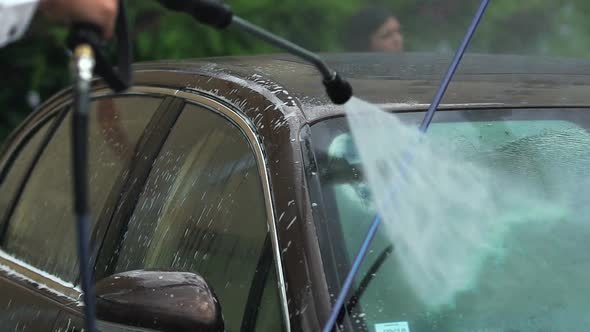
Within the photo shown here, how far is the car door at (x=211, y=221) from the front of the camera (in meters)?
2.35

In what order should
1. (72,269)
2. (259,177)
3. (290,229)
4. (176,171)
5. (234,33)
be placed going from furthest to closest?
1. (234,33)
2. (72,269)
3. (176,171)
4. (259,177)
5. (290,229)

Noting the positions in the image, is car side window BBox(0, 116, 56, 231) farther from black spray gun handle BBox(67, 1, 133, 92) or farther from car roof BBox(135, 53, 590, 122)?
black spray gun handle BBox(67, 1, 133, 92)

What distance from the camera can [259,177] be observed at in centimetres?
246

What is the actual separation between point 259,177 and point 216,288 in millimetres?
285

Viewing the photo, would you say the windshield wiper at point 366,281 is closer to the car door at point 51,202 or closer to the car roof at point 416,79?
the car roof at point 416,79

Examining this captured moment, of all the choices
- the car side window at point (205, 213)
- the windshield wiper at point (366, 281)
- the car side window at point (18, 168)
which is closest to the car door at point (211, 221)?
the car side window at point (205, 213)

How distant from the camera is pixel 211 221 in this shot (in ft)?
8.59

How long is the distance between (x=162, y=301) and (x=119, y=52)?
1.94ft

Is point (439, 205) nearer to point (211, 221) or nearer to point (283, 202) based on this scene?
point (283, 202)

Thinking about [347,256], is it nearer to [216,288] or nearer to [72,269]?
[216,288]

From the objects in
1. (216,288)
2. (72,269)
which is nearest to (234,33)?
(72,269)

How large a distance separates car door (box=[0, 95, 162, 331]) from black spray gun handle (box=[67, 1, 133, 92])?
3.88ft

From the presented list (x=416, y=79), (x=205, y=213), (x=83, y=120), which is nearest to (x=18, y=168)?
(x=205, y=213)

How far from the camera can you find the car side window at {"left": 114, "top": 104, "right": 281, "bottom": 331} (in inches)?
95.8
